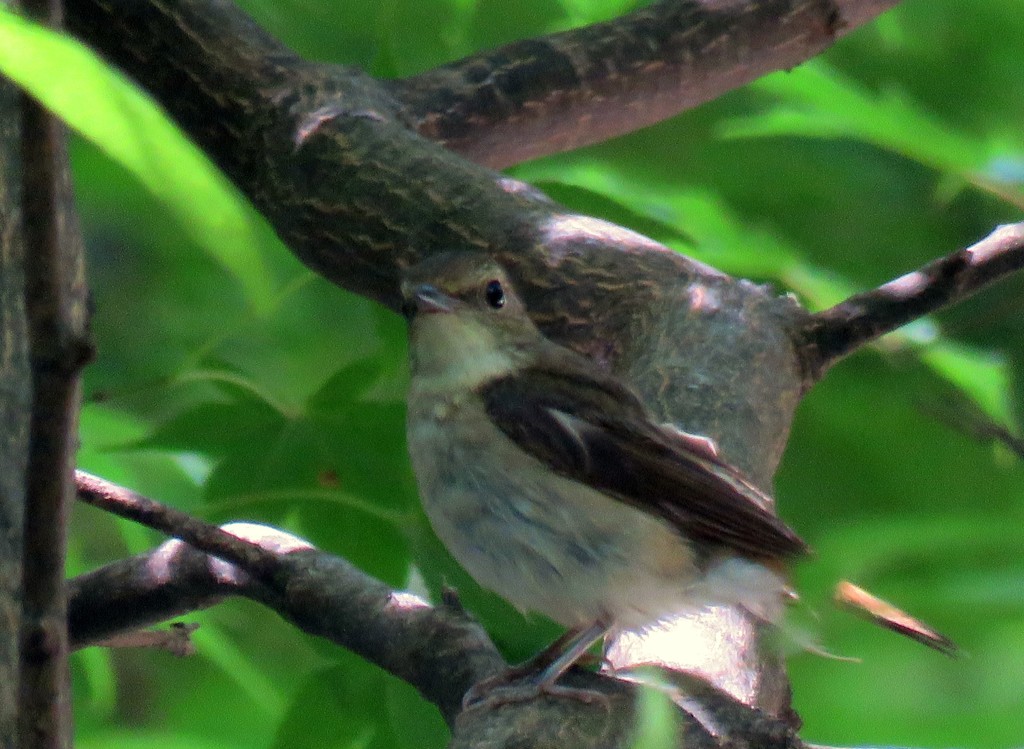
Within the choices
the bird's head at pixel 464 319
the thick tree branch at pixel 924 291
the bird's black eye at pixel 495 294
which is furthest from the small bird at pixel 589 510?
the thick tree branch at pixel 924 291

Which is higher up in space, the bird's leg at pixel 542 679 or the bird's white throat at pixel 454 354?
the bird's white throat at pixel 454 354

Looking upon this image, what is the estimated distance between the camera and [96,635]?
6.61 feet

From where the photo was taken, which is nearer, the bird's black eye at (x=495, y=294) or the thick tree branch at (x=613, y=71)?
the bird's black eye at (x=495, y=294)

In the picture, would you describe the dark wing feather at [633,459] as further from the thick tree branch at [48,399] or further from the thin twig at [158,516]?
the thick tree branch at [48,399]

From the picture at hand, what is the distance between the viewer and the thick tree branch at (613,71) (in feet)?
10.5

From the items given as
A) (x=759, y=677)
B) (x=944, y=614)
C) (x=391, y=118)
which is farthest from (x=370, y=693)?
(x=944, y=614)

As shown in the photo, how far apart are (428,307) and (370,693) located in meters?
0.79

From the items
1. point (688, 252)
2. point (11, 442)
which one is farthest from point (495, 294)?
point (11, 442)

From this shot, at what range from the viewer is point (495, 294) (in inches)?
103

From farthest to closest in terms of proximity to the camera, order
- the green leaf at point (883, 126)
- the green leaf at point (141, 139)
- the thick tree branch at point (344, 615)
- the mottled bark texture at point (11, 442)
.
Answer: the green leaf at point (883, 126), the thick tree branch at point (344, 615), the mottled bark texture at point (11, 442), the green leaf at point (141, 139)

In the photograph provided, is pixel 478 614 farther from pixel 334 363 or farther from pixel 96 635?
pixel 334 363

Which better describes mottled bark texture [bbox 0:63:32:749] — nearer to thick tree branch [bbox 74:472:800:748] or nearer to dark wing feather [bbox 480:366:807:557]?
thick tree branch [bbox 74:472:800:748]

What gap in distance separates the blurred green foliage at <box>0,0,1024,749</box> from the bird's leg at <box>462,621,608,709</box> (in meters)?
0.18

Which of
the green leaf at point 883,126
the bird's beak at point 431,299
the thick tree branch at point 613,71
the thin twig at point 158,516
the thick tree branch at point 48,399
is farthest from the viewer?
the thick tree branch at point 613,71
